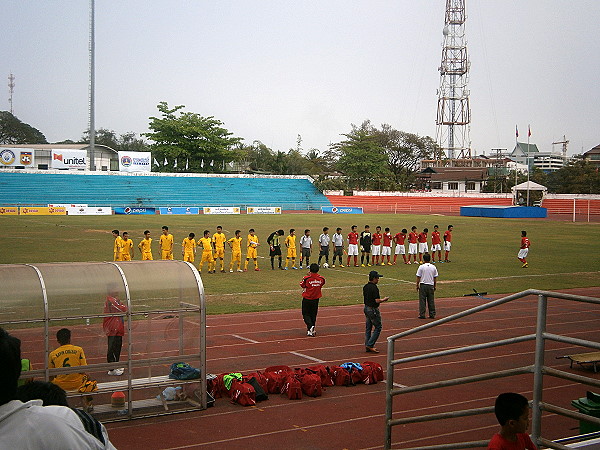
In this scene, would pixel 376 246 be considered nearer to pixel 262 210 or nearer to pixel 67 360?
pixel 67 360

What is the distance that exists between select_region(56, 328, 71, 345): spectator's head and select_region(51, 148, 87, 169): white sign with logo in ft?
249

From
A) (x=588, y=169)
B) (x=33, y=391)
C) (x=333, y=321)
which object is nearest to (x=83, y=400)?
(x=33, y=391)

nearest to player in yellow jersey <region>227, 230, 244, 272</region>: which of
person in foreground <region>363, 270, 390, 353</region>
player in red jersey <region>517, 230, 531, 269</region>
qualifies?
player in red jersey <region>517, 230, 531, 269</region>

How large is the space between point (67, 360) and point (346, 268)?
2024 centimetres

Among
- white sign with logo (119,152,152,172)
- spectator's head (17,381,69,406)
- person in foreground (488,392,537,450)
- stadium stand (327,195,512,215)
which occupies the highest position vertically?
white sign with logo (119,152,152,172)

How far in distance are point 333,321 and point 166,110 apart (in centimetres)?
8219

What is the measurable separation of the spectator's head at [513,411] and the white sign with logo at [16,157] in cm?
8269

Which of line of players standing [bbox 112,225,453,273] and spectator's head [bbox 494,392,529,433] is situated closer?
spectator's head [bbox 494,392,529,433]

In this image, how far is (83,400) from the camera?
9.54 m

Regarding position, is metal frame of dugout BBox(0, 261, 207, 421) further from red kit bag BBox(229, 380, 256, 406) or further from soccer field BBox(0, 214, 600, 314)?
soccer field BBox(0, 214, 600, 314)

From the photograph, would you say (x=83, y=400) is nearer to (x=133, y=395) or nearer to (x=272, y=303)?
(x=133, y=395)

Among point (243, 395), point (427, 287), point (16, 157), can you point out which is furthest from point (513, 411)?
point (16, 157)

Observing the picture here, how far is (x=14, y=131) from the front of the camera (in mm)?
127062

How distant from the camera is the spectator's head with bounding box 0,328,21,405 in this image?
2658 mm
